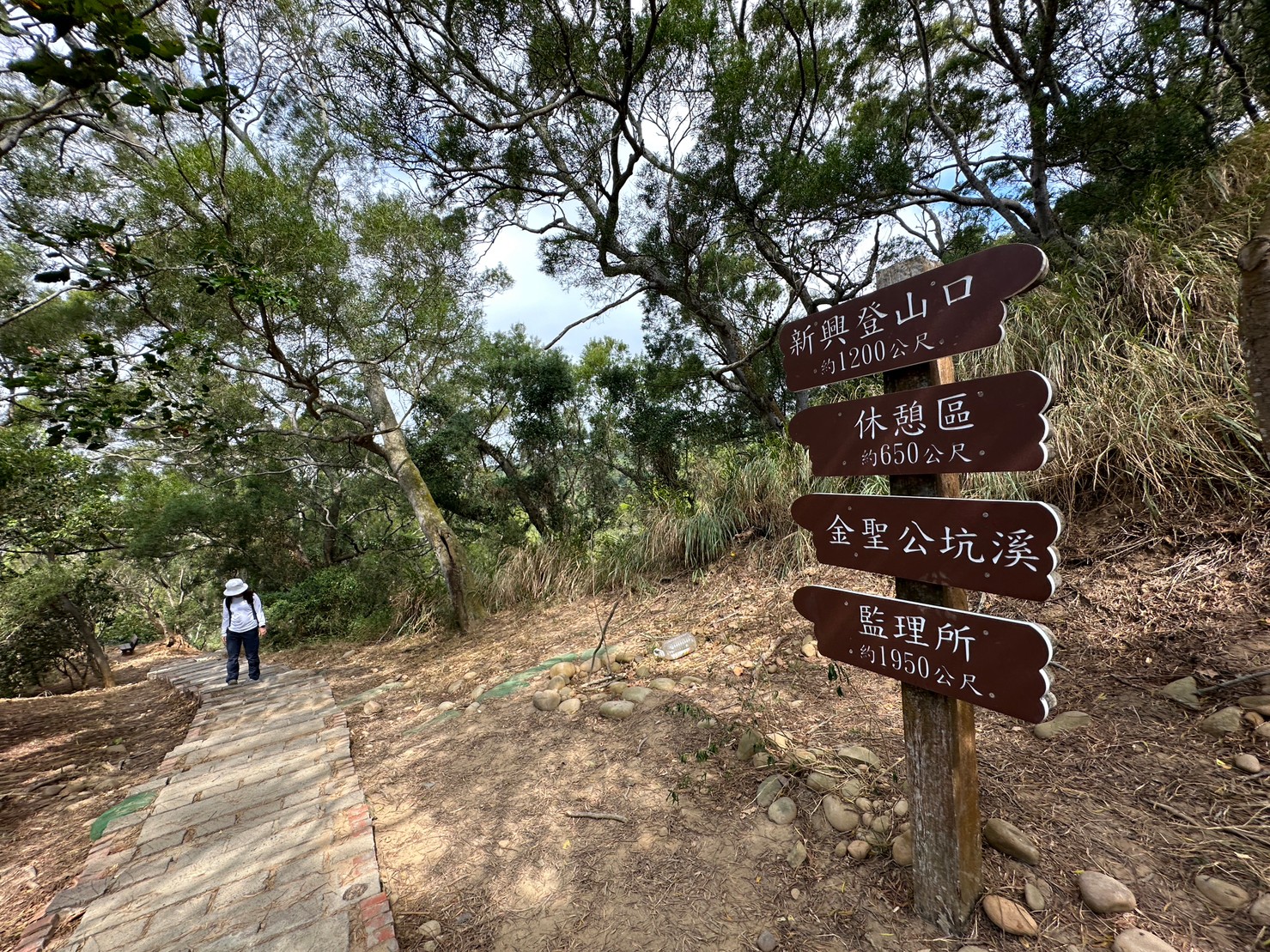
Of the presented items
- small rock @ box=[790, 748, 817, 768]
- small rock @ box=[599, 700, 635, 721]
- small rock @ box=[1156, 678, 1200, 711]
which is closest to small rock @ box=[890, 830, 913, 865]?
small rock @ box=[790, 748, 817, 768]

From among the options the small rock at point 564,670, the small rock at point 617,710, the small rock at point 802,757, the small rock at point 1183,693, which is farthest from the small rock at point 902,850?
the small rock at point 564,670

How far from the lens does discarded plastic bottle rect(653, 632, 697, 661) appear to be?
11.6 ft

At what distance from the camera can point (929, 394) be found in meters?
1.40

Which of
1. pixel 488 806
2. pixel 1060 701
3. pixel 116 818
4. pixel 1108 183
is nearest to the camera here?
pixel 1060 701

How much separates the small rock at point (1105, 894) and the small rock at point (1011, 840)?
0.40 ft

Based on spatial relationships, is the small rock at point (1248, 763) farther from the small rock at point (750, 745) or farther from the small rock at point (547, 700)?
the small rock at point (547, 700)

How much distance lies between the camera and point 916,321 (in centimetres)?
145

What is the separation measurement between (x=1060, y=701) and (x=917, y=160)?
5416 millimetres

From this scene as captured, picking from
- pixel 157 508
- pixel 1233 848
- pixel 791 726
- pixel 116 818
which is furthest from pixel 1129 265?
pixel 157 508

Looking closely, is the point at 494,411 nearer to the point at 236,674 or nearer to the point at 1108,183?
the point at 236,674

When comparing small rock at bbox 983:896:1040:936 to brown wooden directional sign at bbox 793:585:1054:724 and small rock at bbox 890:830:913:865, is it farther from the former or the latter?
brown wooden directional sign at bbox 793:585:1054:724

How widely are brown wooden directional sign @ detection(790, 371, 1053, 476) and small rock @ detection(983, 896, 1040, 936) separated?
1346mm

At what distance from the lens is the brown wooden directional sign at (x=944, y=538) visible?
47.1 inches

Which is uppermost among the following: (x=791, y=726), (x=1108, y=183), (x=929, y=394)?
(x=1108, y=183)
